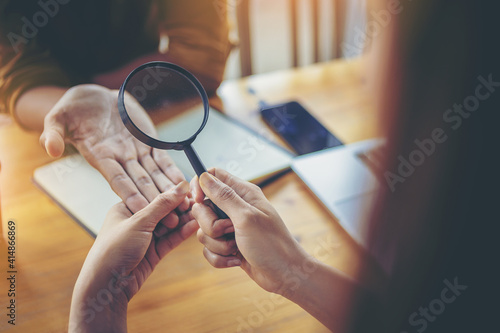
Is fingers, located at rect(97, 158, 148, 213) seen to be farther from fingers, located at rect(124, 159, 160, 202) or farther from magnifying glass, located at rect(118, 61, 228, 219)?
magnifying glass, located at rect(118, 61, 228, 219)

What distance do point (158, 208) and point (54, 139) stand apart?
315 millimetres

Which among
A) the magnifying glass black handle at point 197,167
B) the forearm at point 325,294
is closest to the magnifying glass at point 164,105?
the magnifying glass black handle at point 197,167

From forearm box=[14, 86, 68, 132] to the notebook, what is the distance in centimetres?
20

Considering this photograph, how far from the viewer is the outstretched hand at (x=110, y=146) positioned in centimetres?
111

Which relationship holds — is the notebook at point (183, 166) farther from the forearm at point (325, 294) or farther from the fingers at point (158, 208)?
the forearm at point (325, 294)

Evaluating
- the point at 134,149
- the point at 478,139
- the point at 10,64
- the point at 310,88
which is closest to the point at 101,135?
the point at 134,149

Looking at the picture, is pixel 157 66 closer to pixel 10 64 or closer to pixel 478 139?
pixel 478 139

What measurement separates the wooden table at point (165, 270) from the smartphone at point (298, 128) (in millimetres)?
168

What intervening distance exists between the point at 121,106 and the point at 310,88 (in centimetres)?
95

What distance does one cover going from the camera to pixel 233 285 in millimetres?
999

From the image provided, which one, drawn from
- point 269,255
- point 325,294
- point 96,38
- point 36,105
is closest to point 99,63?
point 96,38

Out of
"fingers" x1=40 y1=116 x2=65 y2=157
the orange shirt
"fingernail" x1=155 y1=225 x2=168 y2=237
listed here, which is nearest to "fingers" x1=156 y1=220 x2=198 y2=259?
"fingernail" x1=155 y1=225 x2=168 y2=237

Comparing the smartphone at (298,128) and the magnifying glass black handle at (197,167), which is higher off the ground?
the magnifying glass black handle at (197,167)

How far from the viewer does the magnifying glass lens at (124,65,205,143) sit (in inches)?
Result: 37.7
